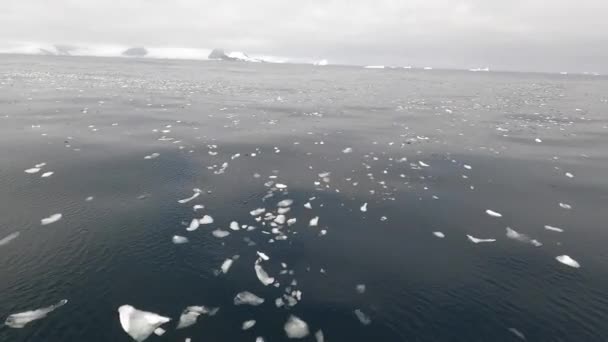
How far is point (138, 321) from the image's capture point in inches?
249

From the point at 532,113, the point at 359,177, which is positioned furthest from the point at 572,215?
the point at 532,113

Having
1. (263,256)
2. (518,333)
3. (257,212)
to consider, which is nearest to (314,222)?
(257,212)

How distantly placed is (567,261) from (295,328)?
7.35m

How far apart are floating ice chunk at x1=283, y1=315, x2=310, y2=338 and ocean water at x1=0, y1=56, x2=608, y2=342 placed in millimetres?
114

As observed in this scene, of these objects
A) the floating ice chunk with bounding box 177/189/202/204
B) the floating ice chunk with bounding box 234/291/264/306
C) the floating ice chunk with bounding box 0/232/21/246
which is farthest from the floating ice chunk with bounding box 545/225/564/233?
the floating ice chunk with bounding box 0/232/21/246

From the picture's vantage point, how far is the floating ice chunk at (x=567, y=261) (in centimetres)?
850

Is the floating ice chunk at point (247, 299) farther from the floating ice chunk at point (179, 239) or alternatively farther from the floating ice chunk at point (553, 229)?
the floating ice chunk at point (553, 229)

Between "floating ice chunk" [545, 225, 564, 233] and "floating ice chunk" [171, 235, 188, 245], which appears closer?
"floating ice chunk" [171, 235, 188, 245]

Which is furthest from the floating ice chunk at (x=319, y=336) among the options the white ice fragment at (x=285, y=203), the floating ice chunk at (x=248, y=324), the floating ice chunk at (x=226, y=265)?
the white ice fragment at (x=285, y=203)

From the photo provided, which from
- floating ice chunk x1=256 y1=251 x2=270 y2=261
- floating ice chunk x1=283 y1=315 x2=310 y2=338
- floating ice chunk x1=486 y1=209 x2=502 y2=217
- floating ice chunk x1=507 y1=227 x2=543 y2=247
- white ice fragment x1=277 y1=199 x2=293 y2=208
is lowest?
floating ice chunk x1=283 y1=315 x2=310 y2=338

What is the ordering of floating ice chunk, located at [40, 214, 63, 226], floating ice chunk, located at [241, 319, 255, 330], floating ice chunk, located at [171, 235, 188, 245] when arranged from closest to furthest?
1. floating ice chunk, located at [241, 319, 255, 330]
2. floating ice chunk, located at [171, 235, 188, 245]
3. floating ice chunk, located at [40, 214, 63, 226]

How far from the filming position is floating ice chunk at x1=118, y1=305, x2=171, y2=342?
609 centimetres

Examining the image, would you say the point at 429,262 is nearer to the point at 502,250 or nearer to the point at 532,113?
the point at 502,250

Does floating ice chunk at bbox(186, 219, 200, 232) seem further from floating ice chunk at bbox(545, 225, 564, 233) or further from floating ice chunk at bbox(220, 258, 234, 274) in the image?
floating ice chunk at bbox(545, 225, 564, 233)
